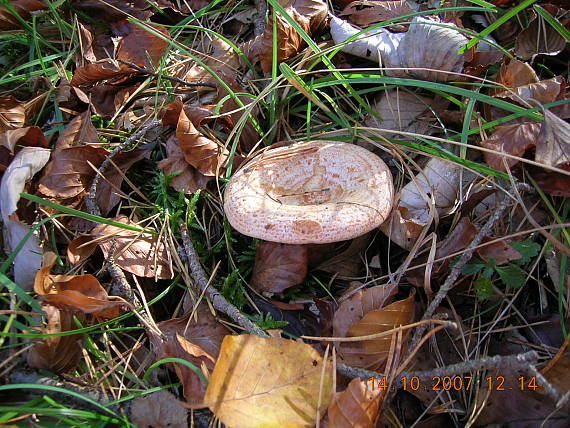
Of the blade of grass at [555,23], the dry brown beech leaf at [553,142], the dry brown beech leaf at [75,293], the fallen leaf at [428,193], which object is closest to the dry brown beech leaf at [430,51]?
the blade of grass at [555,23]

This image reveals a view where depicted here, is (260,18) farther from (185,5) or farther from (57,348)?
(57,348)

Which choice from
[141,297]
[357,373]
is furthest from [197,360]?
[357,373]

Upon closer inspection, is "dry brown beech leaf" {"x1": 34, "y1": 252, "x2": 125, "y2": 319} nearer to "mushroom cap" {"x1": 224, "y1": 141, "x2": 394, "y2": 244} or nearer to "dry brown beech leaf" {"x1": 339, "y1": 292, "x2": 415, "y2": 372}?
"mushroom cap" {"x1": 224, "y1": 141, "x2": 394, "y2": 244}

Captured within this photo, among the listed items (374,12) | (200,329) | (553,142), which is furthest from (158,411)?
(374,12)

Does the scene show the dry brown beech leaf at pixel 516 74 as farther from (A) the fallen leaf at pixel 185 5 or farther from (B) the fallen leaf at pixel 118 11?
(B) the fallen leaf at pixel 118 11

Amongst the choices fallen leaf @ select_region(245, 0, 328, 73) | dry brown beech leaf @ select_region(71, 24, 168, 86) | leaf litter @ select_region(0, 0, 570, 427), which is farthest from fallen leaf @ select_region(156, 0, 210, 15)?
fallen leaf @ select_region(245, 0, 328, 73)

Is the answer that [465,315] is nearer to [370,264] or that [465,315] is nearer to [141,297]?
[370,264]

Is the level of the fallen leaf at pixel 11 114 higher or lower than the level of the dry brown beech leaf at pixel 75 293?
higher
